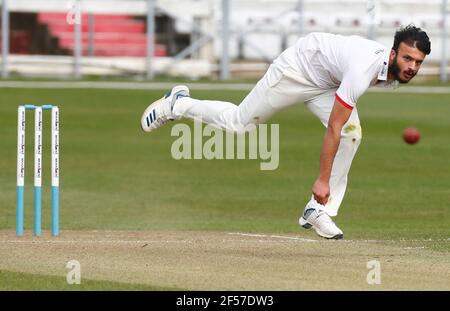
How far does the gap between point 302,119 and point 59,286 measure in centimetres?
1611

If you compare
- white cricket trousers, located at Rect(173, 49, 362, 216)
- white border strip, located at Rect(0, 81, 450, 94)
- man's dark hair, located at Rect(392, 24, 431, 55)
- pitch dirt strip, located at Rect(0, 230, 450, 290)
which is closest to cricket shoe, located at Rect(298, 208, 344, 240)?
Answer: white cricket trousers, located at Rect(173, 49, 362, 216)

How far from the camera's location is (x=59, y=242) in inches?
407

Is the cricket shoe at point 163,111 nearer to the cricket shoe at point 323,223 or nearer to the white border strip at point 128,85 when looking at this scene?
the cricket shoe at point 323,223

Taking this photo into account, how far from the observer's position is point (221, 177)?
1783 centimetres

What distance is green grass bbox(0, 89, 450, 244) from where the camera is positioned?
46.0ft

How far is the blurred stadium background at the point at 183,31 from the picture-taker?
2959 cm

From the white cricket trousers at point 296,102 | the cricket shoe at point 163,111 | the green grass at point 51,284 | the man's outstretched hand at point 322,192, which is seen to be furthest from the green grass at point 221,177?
the green grass at point 51,284

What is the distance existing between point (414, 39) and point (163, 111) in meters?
2.72

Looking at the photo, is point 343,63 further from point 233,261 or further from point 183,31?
point 183,31

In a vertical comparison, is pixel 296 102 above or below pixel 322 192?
above

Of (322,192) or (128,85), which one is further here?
(128,85)

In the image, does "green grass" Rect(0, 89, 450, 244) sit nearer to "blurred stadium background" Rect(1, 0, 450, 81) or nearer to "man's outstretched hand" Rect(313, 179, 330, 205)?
"man's outstretched hand" Rect(313, 179, 330, 205)

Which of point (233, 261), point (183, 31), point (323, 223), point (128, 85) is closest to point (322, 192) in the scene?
point (323, 223)

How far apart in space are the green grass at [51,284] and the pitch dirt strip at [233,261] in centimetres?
14
